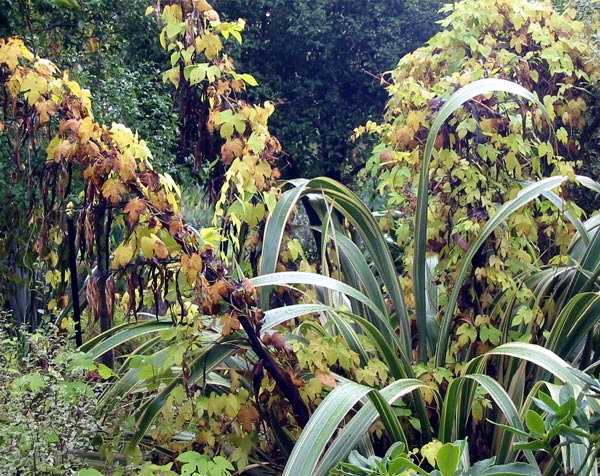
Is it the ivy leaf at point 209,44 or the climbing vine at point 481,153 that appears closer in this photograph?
the ivy leaf at point 209,44

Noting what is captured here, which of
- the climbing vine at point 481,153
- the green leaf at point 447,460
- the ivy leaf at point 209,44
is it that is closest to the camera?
the green leaf at point 447,460

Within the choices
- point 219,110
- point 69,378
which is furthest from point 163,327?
point 219,110

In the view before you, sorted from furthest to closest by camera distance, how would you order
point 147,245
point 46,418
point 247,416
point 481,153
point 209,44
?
point 481,153
point 209,44
point 247,416
point 46,418
point 147,245

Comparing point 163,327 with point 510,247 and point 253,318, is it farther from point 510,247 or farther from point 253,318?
point 510,247

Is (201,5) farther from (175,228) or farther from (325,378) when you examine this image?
(325,378)

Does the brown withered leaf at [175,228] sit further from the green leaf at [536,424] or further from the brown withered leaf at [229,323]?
the green leaf at [536,424]

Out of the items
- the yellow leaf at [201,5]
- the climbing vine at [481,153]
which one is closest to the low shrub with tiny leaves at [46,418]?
the yellow leaf at [201,5]

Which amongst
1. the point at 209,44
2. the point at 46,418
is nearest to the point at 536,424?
the point at 46,418

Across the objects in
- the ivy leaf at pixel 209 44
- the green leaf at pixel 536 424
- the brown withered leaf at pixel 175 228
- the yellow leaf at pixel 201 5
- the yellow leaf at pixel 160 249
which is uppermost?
the yellow leaf at pixel 201 5

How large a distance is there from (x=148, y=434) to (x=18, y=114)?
3.06 feet

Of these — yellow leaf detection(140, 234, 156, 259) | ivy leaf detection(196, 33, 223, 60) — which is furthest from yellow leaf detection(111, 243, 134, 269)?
ivy leaf detection(196, 33, 223, 60)

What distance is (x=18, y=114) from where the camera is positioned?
1.97 metres

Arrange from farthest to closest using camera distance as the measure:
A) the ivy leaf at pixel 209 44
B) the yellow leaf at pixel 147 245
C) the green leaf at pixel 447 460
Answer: the ivy leaf at pixel 209 44 < the yellow leaf at pixel 147 245 < the green leaf at pixel 447 460

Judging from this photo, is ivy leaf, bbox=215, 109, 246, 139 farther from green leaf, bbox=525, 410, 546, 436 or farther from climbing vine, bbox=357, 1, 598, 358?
green leaf, bbox=525, 410, 546, 436
